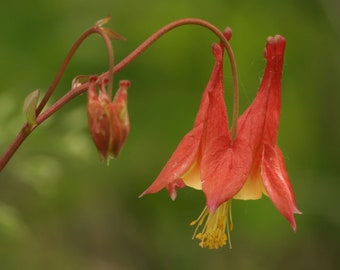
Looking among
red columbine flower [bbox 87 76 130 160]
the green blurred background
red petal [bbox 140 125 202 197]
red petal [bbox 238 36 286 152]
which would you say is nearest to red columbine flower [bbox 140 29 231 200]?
red petal [bbox 140 125 202 197]

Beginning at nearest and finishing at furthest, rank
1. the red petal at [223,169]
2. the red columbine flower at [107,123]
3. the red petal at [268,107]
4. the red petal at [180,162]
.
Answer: the red columbine flower at [107,123], the red petal at [223,169], the red petal at [180,162], the red petal at [268,107]

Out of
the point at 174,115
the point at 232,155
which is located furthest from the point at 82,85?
the point at 174,115

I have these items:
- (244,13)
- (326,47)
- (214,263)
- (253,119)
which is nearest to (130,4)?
(244,13)

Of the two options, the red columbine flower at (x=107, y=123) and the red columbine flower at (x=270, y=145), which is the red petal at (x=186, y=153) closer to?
the red columbine flower at (x=270, y=145)

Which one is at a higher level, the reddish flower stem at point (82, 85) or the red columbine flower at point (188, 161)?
the reddish flower stem at point (82, 85)

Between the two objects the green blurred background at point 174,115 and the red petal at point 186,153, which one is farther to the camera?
the green blurred background at point 174,115

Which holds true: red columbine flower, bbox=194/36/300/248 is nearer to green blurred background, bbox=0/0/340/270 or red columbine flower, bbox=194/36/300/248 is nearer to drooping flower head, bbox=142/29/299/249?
drooping flower head, bbox=142/29/299/249

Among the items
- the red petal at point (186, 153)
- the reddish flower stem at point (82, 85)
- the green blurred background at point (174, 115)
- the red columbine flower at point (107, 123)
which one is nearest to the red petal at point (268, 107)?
the red petal at point (186, 153)
